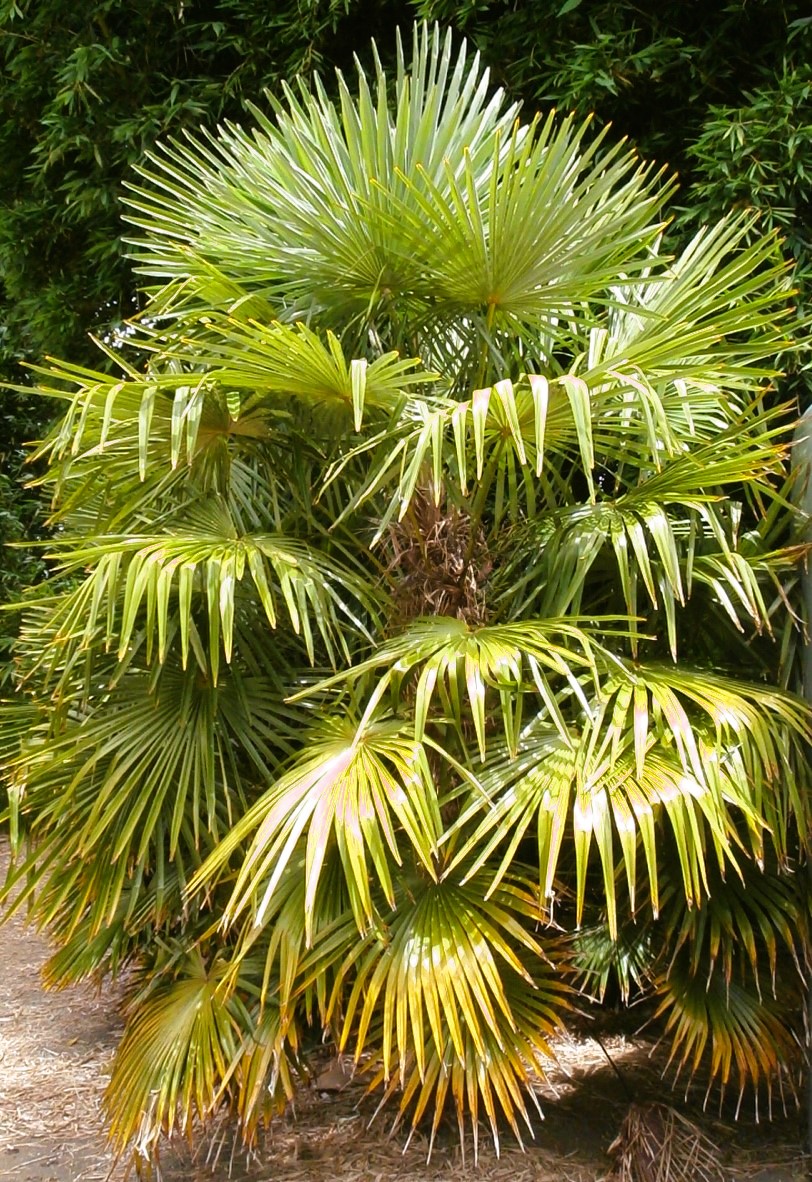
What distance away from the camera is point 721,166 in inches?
122

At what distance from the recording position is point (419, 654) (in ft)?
7.03

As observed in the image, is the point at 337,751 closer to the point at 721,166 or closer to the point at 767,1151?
the point at 767,1151

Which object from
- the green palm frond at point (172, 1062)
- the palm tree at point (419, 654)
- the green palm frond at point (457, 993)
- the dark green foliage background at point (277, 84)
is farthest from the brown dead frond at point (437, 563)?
the dark green foliage background at point (277, 84)

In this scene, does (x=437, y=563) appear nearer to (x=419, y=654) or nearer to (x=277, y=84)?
(x=419, y=654)

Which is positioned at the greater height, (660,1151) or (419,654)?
(419,654)

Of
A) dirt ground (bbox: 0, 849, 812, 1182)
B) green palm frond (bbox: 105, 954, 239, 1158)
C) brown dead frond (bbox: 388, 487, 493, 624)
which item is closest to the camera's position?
green palm frond (bbox: 105, 954, 239, 1158)

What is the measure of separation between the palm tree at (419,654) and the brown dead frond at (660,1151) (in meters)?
0.18

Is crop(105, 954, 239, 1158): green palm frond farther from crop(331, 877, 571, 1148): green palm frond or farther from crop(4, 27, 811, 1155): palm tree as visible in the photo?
crop(331, 877, 571, 1148): green palm frond

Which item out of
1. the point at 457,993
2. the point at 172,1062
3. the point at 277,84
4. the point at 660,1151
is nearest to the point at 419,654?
the point at 457,993

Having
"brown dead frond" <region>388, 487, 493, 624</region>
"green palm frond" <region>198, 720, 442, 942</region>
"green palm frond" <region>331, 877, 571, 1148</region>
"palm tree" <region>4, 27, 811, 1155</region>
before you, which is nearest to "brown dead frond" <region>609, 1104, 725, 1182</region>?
"palm tree" <region>4, 27, 811, 1155</region>

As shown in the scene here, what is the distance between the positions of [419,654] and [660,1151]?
4.24ft

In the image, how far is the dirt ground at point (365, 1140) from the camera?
244 centimetres

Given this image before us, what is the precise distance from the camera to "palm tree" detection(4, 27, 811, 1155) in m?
2.04

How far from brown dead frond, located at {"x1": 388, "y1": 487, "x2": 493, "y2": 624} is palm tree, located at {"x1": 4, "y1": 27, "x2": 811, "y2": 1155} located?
11mm
